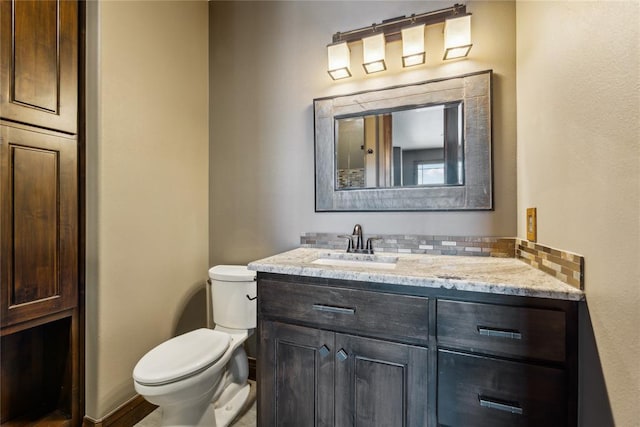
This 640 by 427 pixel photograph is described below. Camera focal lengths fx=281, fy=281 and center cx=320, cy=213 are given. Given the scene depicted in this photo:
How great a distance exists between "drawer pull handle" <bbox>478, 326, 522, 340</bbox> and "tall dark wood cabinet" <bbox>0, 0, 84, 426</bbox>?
1857 mm

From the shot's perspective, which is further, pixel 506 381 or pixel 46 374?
pixel 46 374

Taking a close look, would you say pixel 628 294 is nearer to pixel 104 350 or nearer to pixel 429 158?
pixel 429 158

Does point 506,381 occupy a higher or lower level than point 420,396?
higher

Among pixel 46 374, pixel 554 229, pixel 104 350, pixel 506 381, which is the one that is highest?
pixel 554 229

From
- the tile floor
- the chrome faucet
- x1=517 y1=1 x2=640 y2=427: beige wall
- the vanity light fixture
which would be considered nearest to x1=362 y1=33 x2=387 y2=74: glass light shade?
the vanity light fixture

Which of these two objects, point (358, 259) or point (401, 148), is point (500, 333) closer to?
point (358, 259)

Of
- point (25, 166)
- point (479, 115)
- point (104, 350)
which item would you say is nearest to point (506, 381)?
point (479, 115)

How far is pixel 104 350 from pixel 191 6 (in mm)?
2241

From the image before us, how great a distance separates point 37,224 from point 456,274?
6.01ft

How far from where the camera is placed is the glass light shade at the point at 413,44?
1521 millimetres

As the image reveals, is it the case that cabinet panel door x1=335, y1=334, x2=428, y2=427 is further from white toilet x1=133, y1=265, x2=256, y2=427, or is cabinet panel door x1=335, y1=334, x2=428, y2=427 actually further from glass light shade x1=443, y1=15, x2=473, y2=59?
glass light shade x1=443, y1=15, x2=473, y2=59

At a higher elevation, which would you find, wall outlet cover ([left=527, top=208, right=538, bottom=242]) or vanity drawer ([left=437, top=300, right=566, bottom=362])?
wall outlet cover ([left=527, top=208, right=538, bottom=242])

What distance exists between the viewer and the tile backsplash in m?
0.93

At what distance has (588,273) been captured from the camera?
2.73 feet
